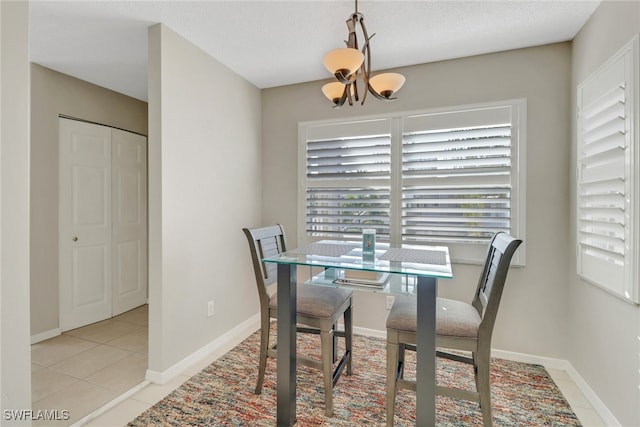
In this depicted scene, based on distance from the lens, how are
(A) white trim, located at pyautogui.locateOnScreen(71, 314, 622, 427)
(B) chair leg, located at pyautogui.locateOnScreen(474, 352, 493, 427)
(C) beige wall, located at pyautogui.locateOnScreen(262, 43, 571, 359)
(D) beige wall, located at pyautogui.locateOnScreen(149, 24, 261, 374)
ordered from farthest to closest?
(C) beige wall, located at pyautogui.locateOnScreen(262, 43, 571, 359) → (D) beige wall, located at pyautogui.locateOnScreen(149, 24, 261, 374) → (A) white trim, located at pyautogui.locateOnScreen(71, 314, 622, 427) → (B) chair leg, located at pyautogui.locateOnScreen(474, 352, 493, 427)

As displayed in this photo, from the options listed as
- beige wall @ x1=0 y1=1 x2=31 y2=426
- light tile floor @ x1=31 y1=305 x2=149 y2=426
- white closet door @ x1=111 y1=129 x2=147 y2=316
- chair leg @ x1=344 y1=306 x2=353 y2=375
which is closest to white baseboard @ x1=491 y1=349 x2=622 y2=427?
chair leg @ x1=344 y1=306 x2=353 y2=375

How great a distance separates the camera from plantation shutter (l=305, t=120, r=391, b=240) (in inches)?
112

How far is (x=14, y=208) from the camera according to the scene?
1373 mm

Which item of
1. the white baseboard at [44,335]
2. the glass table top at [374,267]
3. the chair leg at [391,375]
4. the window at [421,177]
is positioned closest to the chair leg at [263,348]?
the glass table top at [374,267]

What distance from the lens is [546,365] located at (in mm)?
2398

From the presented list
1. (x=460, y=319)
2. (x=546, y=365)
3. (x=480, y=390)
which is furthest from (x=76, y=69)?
(x=546, y=365)

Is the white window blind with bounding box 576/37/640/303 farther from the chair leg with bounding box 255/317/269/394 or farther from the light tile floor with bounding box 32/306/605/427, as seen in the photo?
the chair leg with bounding box 255/317/269/394

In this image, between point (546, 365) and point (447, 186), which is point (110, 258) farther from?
point (546, 365)

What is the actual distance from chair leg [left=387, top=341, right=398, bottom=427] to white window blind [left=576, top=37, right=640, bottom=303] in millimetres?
1185

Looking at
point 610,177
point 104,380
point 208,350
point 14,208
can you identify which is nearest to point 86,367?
point 104,380

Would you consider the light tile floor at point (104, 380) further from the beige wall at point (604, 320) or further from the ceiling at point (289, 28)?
the ceiling at point (289, 28)

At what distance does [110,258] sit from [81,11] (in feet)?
7.83

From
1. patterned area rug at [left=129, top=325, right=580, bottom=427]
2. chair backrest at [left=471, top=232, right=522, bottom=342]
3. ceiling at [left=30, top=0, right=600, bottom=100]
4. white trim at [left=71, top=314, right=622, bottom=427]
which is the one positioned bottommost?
patterned area rug at [left=129, top=325, right=580, bottom=427]

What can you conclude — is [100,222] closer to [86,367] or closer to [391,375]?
[86,367]
